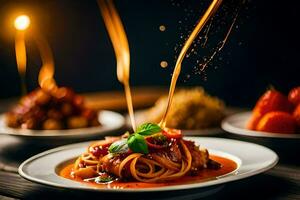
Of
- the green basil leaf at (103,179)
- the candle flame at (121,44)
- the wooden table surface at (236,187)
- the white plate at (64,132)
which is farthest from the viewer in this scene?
the white plate at (64,132)

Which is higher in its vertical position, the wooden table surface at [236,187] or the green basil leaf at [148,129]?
the green basil leaf at [148,129]

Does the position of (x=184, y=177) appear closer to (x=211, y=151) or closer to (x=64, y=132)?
(x=211, y=151)

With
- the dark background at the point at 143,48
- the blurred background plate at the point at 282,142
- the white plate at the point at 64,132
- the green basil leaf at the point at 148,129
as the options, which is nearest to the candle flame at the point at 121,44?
the green basil leaf at the point at 148,129

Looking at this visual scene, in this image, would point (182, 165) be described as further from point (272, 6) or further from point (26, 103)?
point (272, 6)

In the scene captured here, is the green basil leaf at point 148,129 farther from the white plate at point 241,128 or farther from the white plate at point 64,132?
the white plate at point 64,132

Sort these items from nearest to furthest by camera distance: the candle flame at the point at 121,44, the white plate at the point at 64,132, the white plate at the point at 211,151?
the white plate at the point at 211,151 < the candle flame at the point at 121,44 < the white plate at the point at 64,132

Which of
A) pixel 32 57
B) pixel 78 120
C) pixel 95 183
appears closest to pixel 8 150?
pixel 78 120
